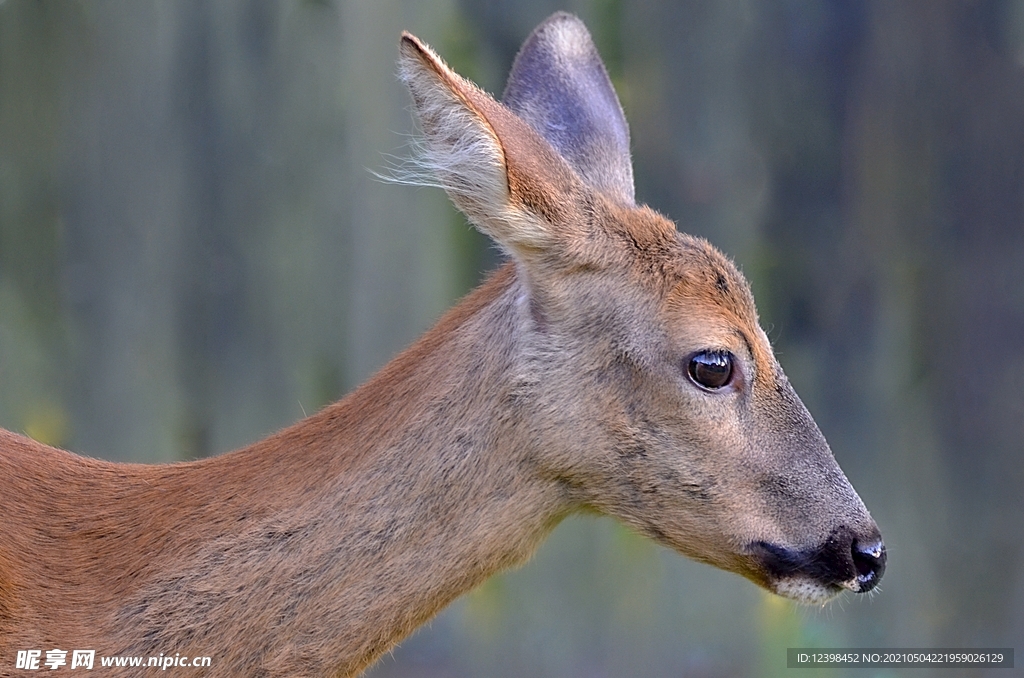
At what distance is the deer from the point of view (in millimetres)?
3158

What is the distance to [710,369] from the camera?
3.35m

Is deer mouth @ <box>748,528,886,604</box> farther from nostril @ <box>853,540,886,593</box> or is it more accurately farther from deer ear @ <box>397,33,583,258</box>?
deer ear @ <box>397,33,583,258</box>

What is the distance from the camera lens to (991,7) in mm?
5984

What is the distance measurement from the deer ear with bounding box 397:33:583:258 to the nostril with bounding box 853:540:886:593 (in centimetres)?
125

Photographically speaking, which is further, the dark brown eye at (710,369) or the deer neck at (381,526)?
the dark brown eye at (710,369)

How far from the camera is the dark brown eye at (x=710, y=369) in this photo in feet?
10.9

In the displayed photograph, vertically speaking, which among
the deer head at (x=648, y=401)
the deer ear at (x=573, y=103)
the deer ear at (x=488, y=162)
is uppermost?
the deer ear at (x=573, y=103)

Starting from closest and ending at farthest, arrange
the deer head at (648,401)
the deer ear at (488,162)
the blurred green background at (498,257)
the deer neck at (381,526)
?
the deer ear at (488,162) < the deer neck at (381,526) < the deer head at (648,401) < the blurred green background at (498,257)

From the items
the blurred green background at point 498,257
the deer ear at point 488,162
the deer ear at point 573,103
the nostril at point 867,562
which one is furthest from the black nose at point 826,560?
the blurred green background at point 498,257

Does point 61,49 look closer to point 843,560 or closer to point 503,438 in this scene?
point 503,438

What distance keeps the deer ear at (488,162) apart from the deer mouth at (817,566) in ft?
3.63

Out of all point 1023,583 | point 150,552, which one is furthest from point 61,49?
point 1023,583

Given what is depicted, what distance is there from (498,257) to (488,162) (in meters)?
3.04

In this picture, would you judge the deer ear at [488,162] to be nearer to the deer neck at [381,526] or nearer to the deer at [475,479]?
the deer at [475,479]
